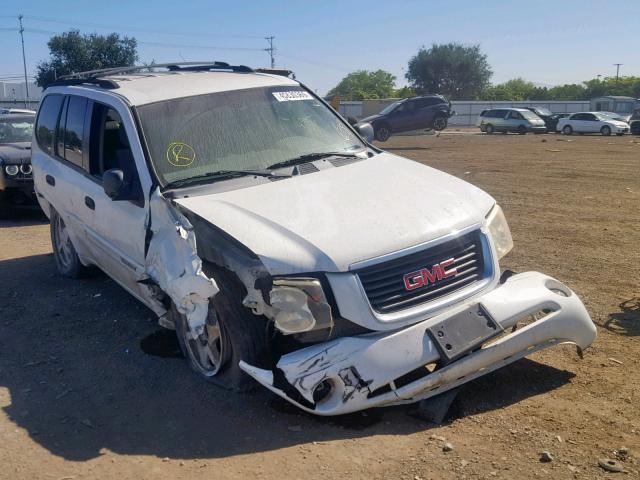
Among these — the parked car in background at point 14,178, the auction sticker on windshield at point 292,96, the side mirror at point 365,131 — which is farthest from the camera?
the parked car in background at point 14,178

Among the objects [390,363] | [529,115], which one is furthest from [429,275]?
[529,115]

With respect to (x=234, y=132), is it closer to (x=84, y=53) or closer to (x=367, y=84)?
(x=84, y=53)

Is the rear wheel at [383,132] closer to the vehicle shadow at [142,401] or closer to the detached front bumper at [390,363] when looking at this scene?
the vehicle shadow at [142,401]

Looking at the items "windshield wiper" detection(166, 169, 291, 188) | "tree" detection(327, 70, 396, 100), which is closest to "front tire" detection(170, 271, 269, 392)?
"windshield wiper" detection(166, 169, 291, 188)

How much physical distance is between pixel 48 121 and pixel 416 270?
4718 mm

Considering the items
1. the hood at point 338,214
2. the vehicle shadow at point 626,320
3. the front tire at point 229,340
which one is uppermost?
the hood at point 338,214

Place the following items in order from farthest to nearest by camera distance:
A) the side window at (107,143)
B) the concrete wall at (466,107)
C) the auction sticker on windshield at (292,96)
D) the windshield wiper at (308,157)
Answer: the concrete wall at (466,107)
the auction sticker on windshield at (292,96)
the side window at (107,143)
the windshield wiper at (308,157)

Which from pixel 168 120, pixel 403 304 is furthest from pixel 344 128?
pixel 403 304

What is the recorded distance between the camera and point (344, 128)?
5.77 m

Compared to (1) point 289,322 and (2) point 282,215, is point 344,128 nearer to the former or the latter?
(2) point 282,215

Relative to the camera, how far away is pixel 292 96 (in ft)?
18.6

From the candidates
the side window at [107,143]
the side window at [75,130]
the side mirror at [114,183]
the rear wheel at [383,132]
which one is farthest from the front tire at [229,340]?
the rear wheel at [383,132]

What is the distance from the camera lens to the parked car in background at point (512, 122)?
37.5 metres

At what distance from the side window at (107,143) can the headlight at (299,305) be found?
75.3 inches
